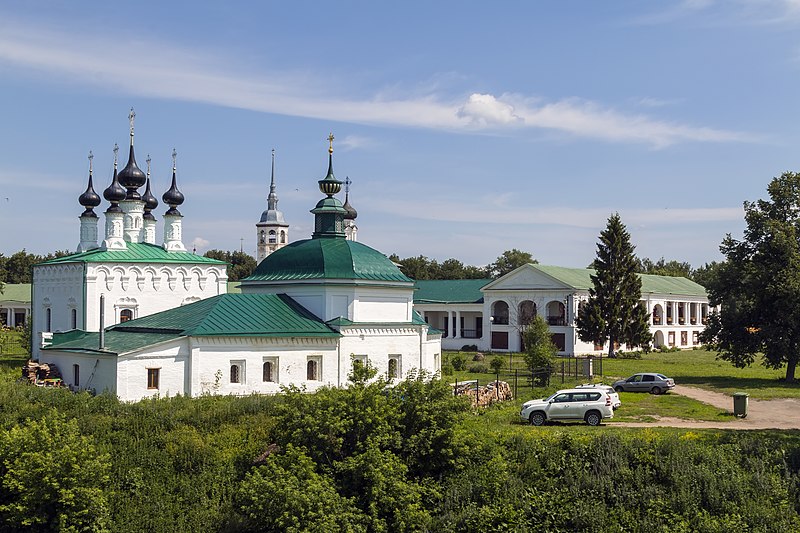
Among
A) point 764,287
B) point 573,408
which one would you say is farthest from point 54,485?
point 764,287

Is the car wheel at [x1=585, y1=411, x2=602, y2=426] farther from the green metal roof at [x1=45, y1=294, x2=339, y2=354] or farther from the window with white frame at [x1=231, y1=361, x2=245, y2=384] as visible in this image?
the window with white frame at [x1=231, y1=361, x2=245, y2=384]

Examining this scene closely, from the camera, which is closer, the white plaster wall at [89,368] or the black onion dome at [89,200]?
the white plaster wall at [89,368]

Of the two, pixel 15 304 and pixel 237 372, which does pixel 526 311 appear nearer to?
pixel 237 372

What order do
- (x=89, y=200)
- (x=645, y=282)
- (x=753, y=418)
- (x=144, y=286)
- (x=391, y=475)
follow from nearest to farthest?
(x=391, y=475) → (x=753, y=418) → (x=144, y=286) → (x=89, y=200) → (x=645, y=282)

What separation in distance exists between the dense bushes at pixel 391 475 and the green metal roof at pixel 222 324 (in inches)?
254

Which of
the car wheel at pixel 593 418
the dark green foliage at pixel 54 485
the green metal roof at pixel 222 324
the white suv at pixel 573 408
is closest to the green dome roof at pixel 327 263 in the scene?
the green metal roof at pixel 222 324

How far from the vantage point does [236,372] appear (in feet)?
104

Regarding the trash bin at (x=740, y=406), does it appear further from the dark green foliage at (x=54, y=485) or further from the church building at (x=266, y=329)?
the dark green foliage at (x=54, y=485)

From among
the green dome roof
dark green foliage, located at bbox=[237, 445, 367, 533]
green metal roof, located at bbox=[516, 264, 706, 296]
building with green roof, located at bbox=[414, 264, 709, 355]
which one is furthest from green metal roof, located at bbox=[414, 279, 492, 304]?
dark green foliage, located at bbox=[237, 445, 367, 533]

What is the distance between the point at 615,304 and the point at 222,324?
3433 centimetres

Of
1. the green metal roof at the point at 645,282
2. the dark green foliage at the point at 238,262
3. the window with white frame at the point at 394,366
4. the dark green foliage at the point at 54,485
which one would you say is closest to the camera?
the dark green foliage at the point at 54,485

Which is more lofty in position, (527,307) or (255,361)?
(527,307)

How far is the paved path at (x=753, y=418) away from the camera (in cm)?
2703

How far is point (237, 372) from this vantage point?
31.7m
